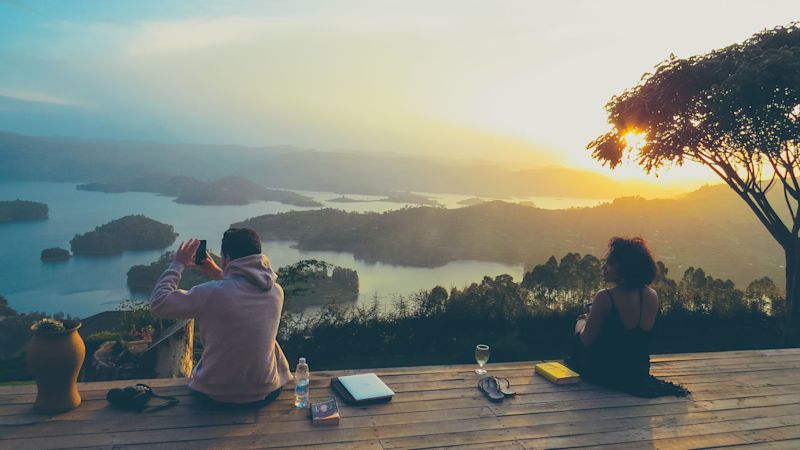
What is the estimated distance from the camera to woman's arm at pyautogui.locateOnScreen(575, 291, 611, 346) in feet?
13.4

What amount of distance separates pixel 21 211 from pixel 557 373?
88.4 m

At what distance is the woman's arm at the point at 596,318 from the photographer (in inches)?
161

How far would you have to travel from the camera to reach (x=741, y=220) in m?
37.2

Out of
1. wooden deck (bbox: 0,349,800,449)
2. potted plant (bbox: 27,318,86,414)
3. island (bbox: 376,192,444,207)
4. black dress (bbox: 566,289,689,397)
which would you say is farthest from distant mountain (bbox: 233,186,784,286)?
potted plant (bbox: 27,318,86,414)

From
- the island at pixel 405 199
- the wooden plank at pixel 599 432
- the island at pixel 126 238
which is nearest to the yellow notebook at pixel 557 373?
the wooden plank at pixel 599 432

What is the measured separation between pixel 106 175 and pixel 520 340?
117 m

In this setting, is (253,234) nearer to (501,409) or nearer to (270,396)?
(270,396)

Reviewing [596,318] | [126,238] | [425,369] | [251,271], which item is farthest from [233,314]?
[126,238]

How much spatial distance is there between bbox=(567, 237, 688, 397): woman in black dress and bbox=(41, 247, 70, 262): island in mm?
65356

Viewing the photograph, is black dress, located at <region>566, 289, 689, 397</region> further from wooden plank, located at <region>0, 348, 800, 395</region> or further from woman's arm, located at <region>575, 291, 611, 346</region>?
wooden plank, located at <region>0, 348, 800, 395</region>

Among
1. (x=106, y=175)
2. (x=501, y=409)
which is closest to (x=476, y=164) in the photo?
(x=106, y=175)

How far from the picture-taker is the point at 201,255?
357 centimetres

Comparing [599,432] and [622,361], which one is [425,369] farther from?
[622,361]

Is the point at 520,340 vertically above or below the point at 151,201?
below
